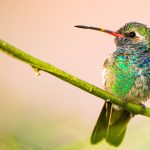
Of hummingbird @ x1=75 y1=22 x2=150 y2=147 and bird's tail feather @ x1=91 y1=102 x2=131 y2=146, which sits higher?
hummingbird @ x1=75 y1=22 x2=150 y2=147

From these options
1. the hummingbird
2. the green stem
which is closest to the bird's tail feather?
the green stem

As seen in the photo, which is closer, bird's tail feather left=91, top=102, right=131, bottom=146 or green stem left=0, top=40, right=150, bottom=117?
green stem left=0, top=40, right=150, bottom=117

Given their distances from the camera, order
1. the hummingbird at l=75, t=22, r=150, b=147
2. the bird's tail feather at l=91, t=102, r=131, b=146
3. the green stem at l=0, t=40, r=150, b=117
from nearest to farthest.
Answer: the green stem at l=0, t=40, r=150, b=117 < the bird's tail feather at l=91, t=102, r=131, b=146 < the hummingbird at l=75, t=22, r=150, b=147

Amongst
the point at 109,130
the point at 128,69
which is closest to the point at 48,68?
the point at 109,130

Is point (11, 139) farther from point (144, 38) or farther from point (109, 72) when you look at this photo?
point (144, 38)

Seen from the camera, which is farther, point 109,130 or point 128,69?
point 128,69

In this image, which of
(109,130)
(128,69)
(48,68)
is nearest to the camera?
(48,68)

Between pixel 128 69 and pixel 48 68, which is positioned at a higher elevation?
pixel 128 69

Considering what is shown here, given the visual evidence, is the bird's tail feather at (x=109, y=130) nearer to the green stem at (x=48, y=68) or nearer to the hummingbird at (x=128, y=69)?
the green stem at (x=48, y=68)

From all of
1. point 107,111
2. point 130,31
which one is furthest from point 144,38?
point 107,111

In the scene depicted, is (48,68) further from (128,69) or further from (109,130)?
(128,69)

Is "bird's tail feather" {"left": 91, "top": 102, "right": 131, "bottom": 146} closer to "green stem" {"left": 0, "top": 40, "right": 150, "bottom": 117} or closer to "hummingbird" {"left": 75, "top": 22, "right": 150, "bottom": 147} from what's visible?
"green stem" {"left": 0, "top": 40, "right": 150, "bottom": 117}
